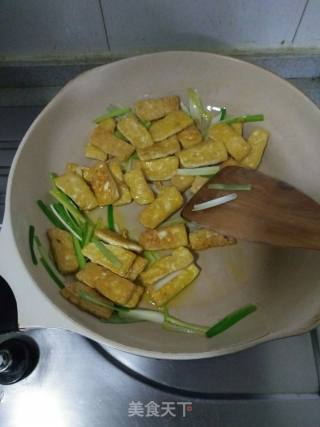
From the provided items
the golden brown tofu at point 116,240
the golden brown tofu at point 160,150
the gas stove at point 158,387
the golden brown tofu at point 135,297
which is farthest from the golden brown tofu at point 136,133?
the gas stove at point 158,387

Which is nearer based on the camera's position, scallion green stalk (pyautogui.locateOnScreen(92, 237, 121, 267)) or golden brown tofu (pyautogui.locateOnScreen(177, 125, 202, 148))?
scallion green stalk (pyautogui.locateOnScreen(92, 237, 121, 267))

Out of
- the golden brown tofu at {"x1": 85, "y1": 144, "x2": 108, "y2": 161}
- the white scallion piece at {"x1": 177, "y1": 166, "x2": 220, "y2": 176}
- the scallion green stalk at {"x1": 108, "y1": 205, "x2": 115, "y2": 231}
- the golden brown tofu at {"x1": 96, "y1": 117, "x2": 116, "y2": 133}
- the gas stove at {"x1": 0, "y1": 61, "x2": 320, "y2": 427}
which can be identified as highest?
the golden brown tofu at {"x1": 96, "y1": 117, "x2": 116, "y2": 133}

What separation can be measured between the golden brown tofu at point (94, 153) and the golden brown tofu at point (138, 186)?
76 mm

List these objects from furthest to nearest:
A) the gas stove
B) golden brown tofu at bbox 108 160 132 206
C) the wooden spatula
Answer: golden brown tofu at bbox 108 160 132 206, the wooden spatula, the gas stove

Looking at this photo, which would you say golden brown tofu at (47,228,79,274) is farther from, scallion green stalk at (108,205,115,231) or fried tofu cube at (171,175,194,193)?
fried tofu cube at (171,175,194,193)

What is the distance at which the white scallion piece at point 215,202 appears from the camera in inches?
35.1

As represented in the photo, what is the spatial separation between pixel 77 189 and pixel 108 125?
178mm

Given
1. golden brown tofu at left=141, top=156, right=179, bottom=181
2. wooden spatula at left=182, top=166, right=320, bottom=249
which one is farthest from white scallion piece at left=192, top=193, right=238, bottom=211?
golden brown tofu at left=141, top=156, right=179, bottom=181

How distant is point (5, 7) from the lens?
2.97ft

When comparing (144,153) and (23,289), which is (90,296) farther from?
(144,153)

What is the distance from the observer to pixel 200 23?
3.13 ft

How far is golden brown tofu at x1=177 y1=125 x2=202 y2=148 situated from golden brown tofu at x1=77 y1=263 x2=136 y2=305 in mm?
355

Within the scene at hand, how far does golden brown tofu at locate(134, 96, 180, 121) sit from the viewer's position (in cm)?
96

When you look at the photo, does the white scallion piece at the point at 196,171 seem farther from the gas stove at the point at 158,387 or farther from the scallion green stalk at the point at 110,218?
the gas stove at the point at 158,387
